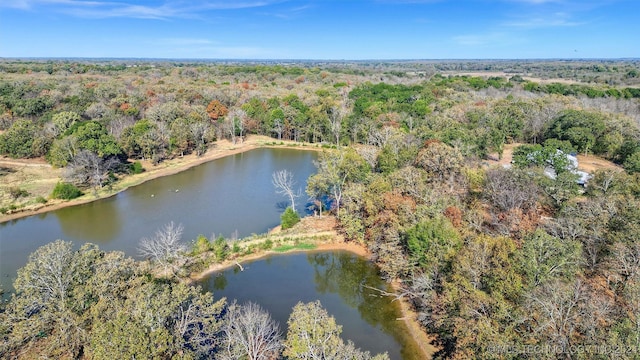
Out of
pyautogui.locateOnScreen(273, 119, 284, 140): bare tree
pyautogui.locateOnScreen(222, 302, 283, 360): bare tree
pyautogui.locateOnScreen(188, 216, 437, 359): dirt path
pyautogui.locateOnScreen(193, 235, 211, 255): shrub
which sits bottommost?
pyautogui.locateOnScreen(188, 216, 437, 359): dirt path

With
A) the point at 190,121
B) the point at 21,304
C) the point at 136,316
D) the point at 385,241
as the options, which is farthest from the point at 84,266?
the point at 190,121

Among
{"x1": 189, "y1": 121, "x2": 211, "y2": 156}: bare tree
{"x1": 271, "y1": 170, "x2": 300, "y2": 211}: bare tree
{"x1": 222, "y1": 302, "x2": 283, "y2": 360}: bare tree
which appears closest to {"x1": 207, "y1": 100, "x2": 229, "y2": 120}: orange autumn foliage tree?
{"x1": 189, "y1": 121, "x2": 211, "y2": 156}: bare tree

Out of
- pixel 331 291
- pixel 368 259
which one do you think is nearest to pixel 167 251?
pixel 331 291

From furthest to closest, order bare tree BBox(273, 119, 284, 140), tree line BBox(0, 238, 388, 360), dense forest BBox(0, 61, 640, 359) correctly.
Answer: bare tree BBox(273, 119, 284, 140), dense forest BBox(0, 61, 640, 359), tree line BBox(0, 238, 388, 360)

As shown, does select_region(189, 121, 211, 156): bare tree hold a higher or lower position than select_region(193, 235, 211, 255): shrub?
higher

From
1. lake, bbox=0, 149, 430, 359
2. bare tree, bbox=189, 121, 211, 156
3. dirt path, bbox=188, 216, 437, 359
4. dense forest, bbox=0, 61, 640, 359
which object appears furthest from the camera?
bare tree, bbox=189, 121, 211, 156

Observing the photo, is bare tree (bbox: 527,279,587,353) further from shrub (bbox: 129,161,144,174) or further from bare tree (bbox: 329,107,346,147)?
bare tree (bbox: 329,107,346,147)

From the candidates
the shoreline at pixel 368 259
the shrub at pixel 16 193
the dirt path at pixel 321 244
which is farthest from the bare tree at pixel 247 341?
the shrub at pixel 16 193

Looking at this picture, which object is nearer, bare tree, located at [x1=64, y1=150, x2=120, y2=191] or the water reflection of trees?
the water reflection of trees
